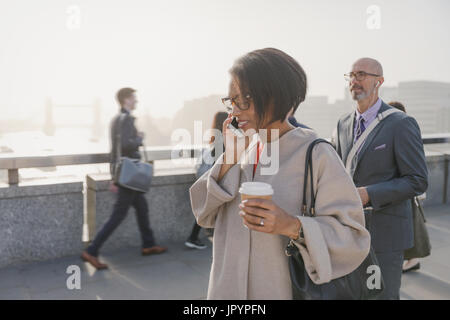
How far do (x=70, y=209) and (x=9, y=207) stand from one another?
630 mm

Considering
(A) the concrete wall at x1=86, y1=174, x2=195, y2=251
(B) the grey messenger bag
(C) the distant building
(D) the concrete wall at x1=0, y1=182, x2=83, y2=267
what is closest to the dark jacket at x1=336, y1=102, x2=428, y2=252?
(B) the grey messenger bag

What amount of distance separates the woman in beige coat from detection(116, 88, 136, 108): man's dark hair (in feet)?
11.4

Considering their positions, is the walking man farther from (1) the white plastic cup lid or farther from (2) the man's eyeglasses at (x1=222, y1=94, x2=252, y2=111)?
(1) the white plastic cup lid

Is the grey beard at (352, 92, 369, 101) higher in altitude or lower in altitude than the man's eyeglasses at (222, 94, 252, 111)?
higher

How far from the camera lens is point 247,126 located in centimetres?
162

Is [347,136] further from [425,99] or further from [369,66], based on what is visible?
[425,99]

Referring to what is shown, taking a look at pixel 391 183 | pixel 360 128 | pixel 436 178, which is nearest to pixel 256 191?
pixel 391 183

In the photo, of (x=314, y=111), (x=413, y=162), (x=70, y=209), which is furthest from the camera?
(x=314, y=111)

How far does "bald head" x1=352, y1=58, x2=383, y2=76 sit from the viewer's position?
→ 3.00 metres

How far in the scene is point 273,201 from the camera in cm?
155

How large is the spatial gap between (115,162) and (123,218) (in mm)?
623

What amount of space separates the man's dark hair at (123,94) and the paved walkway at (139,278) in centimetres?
177
